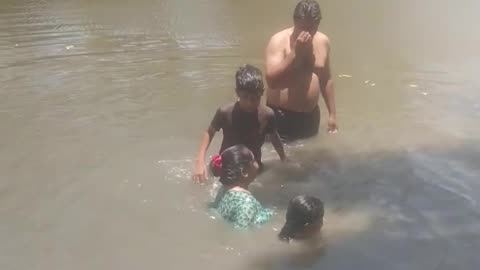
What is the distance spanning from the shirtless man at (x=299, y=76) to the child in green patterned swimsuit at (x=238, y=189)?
1335 millimetres

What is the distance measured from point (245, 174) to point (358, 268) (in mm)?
1011

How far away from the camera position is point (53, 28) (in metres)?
10.9

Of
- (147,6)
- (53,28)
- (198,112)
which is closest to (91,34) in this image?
(53,28)

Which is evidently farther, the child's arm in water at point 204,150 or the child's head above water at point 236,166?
the child's arm in water at point 204,150

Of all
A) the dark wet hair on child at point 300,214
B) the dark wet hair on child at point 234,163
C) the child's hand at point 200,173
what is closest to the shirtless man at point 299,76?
the child's hand at point 200,173

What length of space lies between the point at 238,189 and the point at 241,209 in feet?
0.48

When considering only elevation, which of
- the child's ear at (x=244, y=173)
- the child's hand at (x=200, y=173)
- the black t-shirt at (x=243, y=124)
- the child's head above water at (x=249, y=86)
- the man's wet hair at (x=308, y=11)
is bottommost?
the child's hand at (x=200, y=173)

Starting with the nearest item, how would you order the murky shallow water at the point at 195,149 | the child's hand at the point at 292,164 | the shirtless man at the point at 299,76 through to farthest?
the murky shallow water at the point at 195,149 → the shirtless man at the point at 299,76 → the child's hand at the point at 292,164

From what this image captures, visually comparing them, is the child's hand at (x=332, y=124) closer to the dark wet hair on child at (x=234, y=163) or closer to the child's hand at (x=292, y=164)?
the child's hand at (x=292, y=164)

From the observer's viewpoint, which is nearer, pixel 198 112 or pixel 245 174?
pixel 245 174

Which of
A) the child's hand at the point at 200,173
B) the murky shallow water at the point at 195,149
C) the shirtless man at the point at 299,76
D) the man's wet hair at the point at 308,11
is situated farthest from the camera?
the shirtless man at the point at 299,76

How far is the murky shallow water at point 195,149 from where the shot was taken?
15.3 ft

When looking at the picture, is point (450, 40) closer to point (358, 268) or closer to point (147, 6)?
point (147, 6)

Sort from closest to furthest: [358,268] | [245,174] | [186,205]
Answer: [358,268], [245,174], [186,205]
